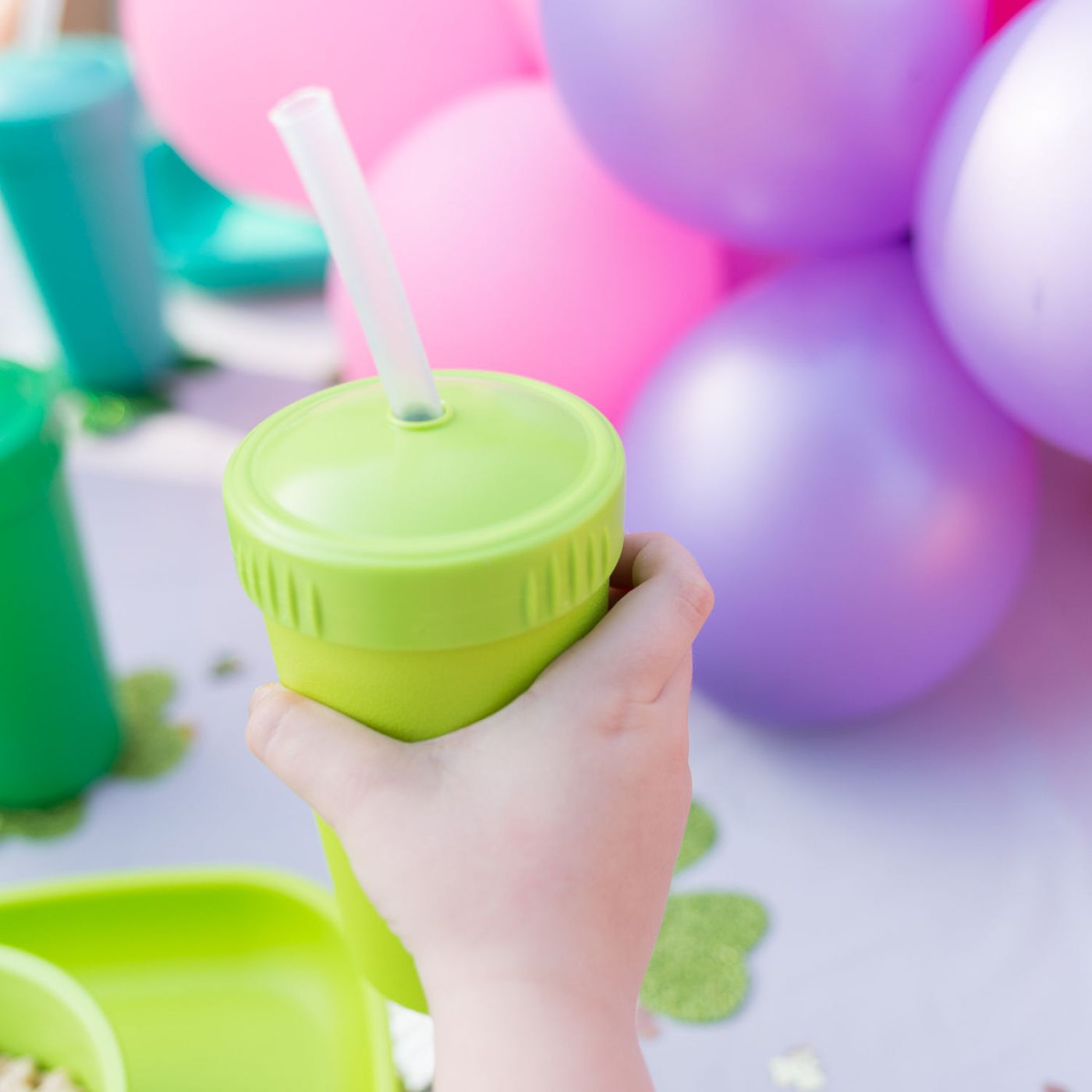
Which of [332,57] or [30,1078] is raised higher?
[332,57]

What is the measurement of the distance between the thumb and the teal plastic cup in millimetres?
1170

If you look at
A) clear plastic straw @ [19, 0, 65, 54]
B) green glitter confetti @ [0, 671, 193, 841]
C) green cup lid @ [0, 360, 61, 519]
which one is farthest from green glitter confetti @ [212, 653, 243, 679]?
clear plastic straw @ [19, 0, 65, 54]

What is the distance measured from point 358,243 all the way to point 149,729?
0.77m

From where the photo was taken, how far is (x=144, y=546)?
4.35ft

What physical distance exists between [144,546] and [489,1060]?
3.36ft

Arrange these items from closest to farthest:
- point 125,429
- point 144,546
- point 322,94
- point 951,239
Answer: point 322,94 → point 951,239 → point 144,546 → point 125,429

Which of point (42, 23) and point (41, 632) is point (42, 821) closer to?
point (41, 632)

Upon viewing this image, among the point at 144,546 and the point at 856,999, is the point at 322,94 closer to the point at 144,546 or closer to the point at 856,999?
the point at 856,999

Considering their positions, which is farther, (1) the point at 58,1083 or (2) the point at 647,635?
(1) the point at 58,1083

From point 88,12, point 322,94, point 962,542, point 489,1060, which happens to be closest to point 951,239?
point 962,542

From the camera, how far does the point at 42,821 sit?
982 millimetres

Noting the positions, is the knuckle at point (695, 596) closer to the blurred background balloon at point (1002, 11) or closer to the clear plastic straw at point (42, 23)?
the blurred background balloon at point (1002, 11)

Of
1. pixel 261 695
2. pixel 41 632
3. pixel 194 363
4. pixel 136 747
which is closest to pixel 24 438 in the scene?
pixel 41 632

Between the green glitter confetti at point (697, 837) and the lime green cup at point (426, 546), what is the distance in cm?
50
